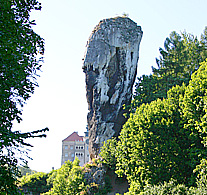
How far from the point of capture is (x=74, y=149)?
60.8 meters

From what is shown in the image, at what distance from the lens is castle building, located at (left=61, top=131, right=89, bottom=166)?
6081 cm

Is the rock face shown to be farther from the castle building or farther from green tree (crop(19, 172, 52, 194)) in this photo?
the castle building

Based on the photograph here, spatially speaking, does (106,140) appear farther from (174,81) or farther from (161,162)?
(161,162)

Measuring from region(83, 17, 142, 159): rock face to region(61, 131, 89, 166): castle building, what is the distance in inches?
1219

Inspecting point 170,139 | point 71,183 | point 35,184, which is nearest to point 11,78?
point 170,139

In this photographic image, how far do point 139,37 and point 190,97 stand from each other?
17.3m

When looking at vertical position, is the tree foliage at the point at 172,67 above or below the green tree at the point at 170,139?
above

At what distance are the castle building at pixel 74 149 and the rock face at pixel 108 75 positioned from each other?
31.0 meters

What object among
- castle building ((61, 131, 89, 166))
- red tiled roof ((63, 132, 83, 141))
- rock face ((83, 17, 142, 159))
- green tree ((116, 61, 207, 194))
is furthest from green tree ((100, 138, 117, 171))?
red tiled roof ((63, 132, 83, 141))

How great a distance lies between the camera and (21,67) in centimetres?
667

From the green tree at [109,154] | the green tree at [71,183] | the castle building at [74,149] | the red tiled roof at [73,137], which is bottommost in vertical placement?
the green tree at [71,183]

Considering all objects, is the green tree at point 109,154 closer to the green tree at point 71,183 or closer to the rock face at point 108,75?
the rock face at point 108,75

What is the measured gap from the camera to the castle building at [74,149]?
2394 inches

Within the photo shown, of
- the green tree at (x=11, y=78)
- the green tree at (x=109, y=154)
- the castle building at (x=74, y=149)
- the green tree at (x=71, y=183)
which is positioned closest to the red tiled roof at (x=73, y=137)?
the castle building at (x=74, y=149)
